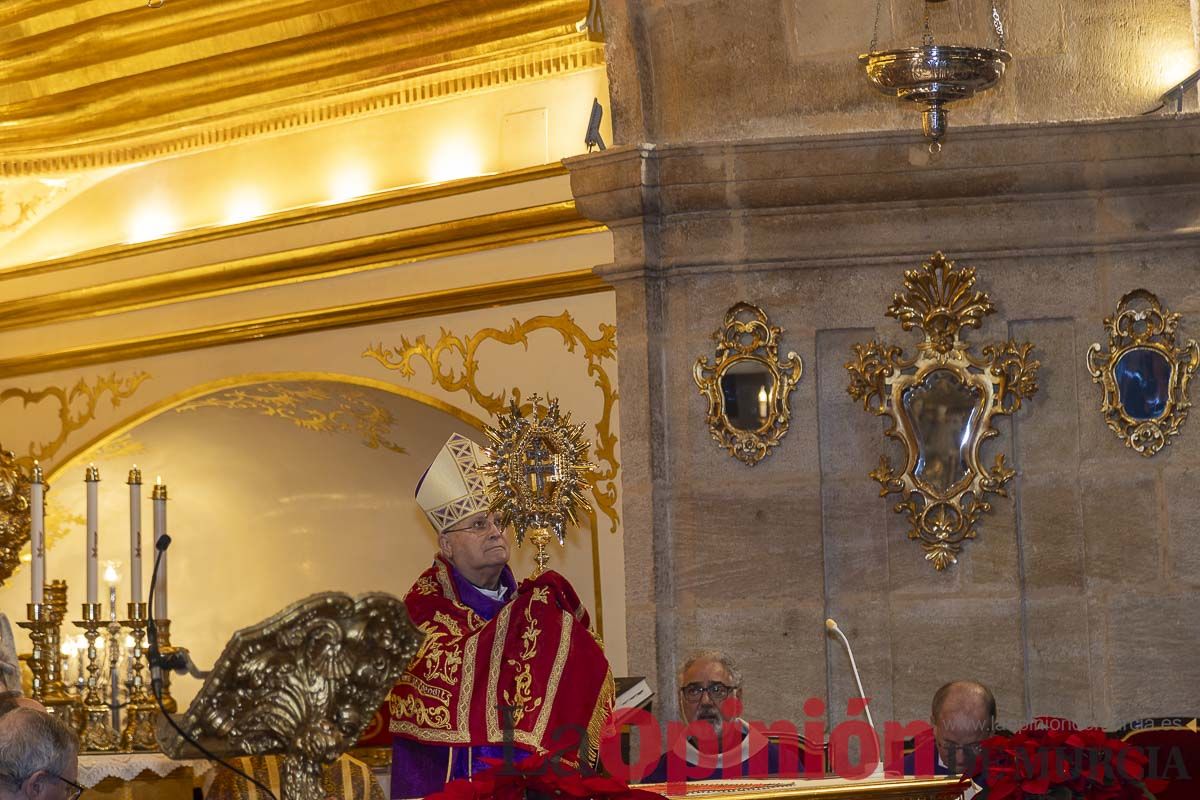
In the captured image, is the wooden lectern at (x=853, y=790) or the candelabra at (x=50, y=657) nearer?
the wooden lectern at (x=853, y=790)

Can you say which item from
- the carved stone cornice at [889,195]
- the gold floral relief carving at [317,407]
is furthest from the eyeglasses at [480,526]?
the gold floral relief carving at [317,407]

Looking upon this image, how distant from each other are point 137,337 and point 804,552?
3445mm

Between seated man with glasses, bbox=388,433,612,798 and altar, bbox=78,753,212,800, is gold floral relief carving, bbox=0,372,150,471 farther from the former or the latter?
seated man with glasses, bbox=388,433,612,798

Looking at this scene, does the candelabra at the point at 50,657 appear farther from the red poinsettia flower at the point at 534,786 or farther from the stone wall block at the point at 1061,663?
the red poinsettia flower at the point at 534,786

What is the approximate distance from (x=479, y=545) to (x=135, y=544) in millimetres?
845

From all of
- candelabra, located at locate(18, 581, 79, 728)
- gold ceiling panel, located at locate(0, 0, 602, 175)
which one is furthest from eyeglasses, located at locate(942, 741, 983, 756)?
gold ceiling panel, located at locate(0, 0, 602, 175)

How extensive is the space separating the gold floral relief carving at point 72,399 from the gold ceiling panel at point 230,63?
2.99 ft

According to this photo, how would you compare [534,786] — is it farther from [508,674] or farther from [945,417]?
[945,417]

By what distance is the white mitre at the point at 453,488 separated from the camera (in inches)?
179

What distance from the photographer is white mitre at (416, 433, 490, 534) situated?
179 inches

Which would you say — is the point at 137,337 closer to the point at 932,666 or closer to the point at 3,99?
the point at 3,99

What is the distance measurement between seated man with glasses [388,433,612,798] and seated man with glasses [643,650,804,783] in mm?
217

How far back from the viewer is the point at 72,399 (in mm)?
7953

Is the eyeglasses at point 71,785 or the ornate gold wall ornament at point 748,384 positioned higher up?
the ornate gold wall ornament at point 748,384
